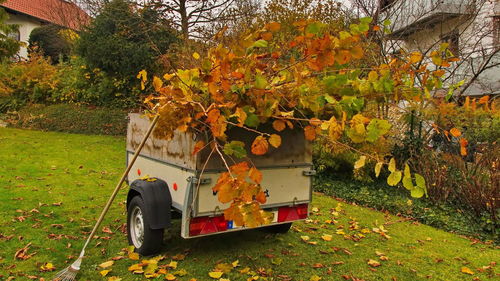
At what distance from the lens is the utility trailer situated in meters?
3.53

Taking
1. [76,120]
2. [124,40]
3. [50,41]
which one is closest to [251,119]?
[124,40]

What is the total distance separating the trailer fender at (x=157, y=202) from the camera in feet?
12.4

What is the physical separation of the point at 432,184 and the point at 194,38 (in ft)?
31.3

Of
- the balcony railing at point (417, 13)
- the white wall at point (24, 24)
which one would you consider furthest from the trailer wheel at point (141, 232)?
the white wall at point (24, 24)

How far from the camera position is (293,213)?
416cm

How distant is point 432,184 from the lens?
22.7 ft

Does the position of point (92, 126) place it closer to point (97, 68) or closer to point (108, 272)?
point (97, 68)

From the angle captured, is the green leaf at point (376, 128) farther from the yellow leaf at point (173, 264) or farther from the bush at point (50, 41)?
the bush at point (50, 41)

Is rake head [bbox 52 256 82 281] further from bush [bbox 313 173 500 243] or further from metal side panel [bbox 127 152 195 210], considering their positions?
bush [bbox 313 173 500 243]

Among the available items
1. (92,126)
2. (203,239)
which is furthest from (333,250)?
(92,126)

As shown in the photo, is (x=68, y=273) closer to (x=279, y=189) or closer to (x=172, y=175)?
(x=172, y=175)

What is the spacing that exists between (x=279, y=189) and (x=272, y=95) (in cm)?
136

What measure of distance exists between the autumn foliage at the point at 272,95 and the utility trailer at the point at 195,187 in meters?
0.46

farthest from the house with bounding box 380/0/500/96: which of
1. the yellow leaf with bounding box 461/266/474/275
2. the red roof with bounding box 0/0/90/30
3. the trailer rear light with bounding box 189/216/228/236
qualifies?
the red roof with bounding box 0/0/90/30
